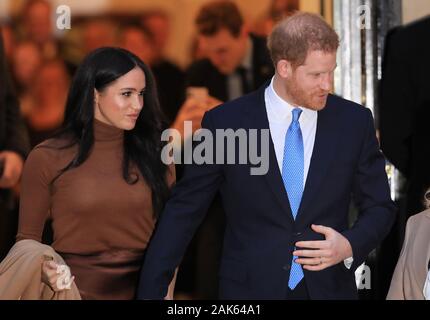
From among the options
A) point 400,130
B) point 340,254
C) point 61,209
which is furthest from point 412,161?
point 61,209

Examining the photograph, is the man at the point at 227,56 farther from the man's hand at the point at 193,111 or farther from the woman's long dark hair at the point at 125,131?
the woman's long dark hair at the point at 125,131

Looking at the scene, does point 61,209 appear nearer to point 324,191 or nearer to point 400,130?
point 324,191

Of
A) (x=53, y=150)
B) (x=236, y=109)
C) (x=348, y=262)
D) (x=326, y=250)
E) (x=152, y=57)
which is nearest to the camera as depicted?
(x=326, y=250)

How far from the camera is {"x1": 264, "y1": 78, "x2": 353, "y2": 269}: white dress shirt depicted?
13.7ft

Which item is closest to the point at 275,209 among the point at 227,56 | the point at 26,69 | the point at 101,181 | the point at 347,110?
the point at 347,110

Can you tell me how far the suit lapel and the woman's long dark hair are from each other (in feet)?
2.69

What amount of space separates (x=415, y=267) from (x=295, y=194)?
0.66 m

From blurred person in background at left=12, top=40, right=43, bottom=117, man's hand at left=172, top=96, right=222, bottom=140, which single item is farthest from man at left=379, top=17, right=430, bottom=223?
blurred person in background at left=12, top=40, right=43, bottom=117

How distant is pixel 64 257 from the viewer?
180 inches

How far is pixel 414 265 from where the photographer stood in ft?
14.2

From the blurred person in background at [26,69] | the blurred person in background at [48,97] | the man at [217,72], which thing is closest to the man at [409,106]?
the man at [217,72]

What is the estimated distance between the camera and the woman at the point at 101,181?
4.51 metres

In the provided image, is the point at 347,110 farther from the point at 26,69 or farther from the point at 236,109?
the point at 26,69

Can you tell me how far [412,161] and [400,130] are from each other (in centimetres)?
19
